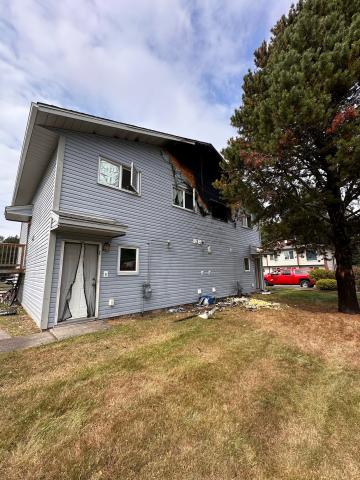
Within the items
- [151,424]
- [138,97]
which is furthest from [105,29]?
[151,424]

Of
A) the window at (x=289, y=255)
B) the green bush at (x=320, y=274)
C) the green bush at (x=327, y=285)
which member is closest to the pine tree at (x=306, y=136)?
the green bush at (x=327, y=285)

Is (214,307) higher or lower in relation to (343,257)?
lower

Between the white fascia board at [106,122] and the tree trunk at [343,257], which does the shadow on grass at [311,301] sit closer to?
the tree trunk at [343,257]

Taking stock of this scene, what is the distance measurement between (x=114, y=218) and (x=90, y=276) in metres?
2.08

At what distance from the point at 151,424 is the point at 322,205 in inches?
317

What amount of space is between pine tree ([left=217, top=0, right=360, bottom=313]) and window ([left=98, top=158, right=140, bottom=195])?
10.8 ft

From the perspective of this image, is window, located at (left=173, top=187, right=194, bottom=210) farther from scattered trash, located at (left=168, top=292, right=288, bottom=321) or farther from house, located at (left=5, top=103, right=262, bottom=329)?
scattered trash, located at (left=168, top=292, right=288, bottom=321)

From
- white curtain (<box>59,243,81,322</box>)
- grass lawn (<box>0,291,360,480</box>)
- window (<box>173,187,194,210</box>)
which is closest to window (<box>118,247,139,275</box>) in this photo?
white curtain (<box>59,243,81,322</box>)

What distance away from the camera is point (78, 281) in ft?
22.2

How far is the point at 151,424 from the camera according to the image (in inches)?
102

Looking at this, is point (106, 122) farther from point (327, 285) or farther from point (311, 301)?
point (327, 285)

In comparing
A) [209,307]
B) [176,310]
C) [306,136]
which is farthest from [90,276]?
[306,136]

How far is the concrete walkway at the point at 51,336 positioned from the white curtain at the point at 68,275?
1.46ft

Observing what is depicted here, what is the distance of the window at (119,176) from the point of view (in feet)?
25.7
